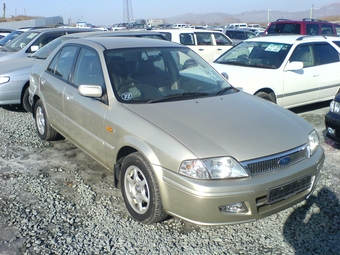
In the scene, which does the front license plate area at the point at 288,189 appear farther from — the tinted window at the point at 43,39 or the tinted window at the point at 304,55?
the tinted window at the point at 43,39

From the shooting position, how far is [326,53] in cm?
752

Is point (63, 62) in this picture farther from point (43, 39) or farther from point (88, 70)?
point (43, 39)

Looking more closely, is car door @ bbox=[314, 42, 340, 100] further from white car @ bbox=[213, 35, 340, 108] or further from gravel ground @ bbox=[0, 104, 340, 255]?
gravel ground @ bbox=[0, 104, 340, 255]

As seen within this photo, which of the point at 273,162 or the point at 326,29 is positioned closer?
the point at 273,162

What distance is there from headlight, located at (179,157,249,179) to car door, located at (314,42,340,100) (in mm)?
5085

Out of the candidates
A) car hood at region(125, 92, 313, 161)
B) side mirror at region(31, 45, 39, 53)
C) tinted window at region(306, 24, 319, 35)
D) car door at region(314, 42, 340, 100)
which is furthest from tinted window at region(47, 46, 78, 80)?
tinted window at region(306, 24, 319, 35)

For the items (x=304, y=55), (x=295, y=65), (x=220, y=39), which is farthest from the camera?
(x=220, y=39)

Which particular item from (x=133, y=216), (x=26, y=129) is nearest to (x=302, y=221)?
(x=133, y=216)

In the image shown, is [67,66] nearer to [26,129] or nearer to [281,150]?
[26,129]

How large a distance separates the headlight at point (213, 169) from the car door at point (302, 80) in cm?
417

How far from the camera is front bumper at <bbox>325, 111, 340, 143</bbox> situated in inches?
197

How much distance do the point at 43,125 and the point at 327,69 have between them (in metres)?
5.47

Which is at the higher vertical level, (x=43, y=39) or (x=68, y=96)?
(x=43, y=39)

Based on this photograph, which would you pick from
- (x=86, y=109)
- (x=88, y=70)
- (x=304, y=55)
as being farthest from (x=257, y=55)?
(x=86, y=109)
